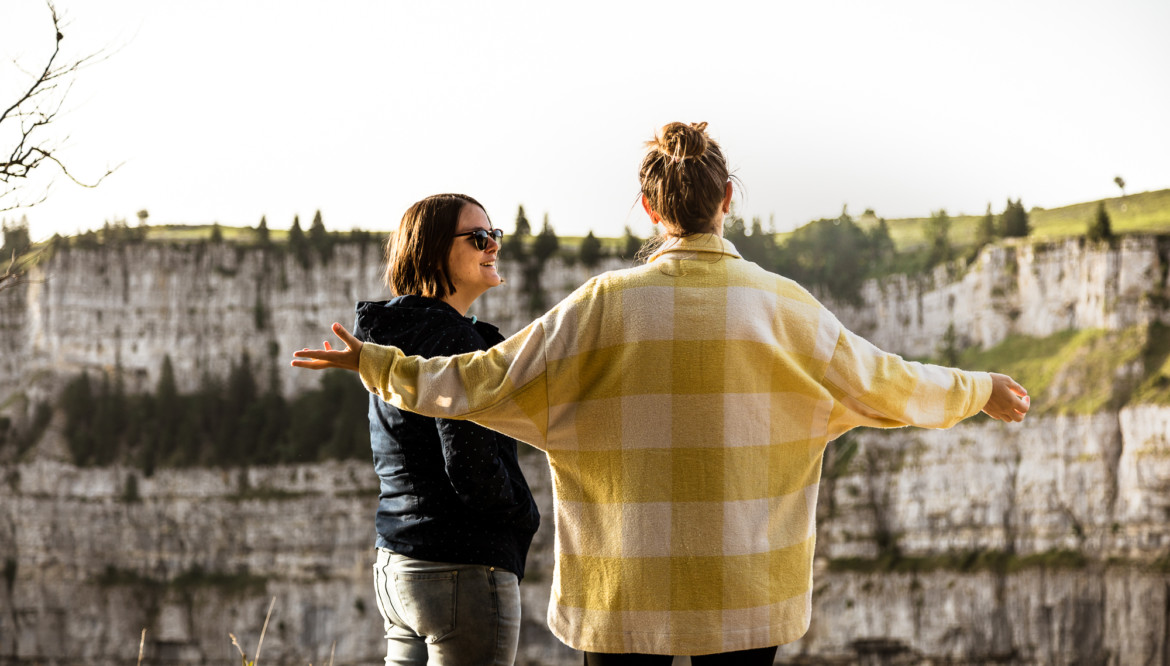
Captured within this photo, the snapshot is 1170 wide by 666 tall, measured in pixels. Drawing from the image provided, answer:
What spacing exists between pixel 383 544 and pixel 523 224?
6700cm

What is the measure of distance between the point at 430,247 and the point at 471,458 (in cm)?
86

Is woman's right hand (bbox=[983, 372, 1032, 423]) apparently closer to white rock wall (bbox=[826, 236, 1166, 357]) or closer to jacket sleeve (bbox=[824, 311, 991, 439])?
jacket sleeve (bbox=[824, 311, 991, 439])

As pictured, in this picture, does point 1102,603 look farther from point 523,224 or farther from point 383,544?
point 383,544

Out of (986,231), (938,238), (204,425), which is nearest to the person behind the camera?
(204,425)

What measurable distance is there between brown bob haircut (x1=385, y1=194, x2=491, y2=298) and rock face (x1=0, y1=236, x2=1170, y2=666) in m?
53.3

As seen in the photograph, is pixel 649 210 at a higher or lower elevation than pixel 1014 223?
lower

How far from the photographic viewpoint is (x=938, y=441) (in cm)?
5894

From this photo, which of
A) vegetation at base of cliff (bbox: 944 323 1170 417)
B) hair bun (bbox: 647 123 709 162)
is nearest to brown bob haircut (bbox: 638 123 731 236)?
hair bun (bbox: 647 123 709 162)

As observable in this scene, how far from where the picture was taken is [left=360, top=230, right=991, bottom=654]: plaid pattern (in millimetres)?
2641

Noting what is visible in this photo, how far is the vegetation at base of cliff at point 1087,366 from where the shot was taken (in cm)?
5747

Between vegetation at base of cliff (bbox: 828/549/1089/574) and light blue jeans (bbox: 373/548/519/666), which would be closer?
light blue jeans (bbox: 373/548/519/666)

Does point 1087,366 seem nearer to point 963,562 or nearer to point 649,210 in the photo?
point 963,562

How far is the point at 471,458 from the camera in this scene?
10.1 ft

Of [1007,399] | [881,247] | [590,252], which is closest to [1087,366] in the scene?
[881,247]
